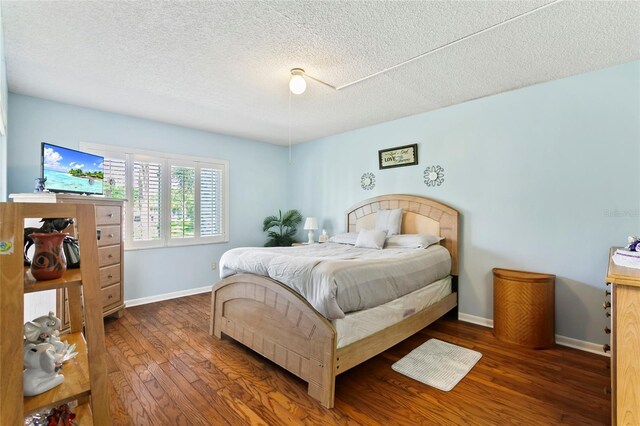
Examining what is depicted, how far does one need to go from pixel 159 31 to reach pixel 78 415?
2.26 meters

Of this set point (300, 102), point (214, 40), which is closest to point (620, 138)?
point (300, 102)

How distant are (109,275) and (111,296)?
233 mm

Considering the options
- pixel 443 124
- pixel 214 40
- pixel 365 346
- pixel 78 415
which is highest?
pixel 214 40

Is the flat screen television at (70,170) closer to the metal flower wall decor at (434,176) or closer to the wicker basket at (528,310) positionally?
the metal flower wall decor at (434,176)

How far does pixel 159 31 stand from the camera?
81.0 inches

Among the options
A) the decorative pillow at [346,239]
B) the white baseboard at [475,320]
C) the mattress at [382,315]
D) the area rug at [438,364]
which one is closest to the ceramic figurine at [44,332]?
the mattress at [382,315]

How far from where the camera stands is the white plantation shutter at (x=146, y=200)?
3.92m

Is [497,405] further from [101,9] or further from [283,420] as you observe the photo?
[101,9]

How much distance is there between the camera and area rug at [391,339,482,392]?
85.7 inches

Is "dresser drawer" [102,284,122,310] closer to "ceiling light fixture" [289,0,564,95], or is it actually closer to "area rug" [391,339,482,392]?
"ceiling light fixture" [289,0,564,95]

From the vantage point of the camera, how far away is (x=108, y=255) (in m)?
3.29

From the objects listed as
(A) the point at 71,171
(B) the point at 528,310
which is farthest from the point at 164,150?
(B) the point at 528,310

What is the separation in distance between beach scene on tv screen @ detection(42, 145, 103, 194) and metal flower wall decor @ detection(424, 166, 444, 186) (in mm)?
3855

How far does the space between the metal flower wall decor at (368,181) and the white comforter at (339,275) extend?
163cm
